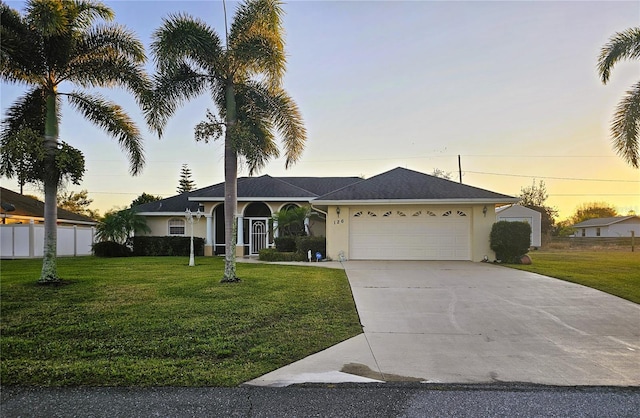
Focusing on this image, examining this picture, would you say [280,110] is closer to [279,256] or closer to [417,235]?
[279,256]

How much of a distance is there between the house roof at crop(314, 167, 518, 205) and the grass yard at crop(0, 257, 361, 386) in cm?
645

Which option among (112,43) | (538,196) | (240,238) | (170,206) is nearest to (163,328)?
(112,43)

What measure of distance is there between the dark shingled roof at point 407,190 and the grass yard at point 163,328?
6.60 m

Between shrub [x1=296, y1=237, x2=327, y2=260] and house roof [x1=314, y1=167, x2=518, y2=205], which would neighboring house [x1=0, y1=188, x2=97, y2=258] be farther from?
house roof [x1=314, y1=167, x2=518, y2=205]

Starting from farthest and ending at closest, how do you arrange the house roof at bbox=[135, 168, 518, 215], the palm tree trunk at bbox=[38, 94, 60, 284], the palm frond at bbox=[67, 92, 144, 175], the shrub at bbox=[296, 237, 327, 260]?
the shrub at bbox=[296, 237, 327, 260] < the house roof at bbox=[135, 168, 518, 215] < the palm frond at bbox=[67, 92, 144, 175] < the palm tree trunk at bbox=[38, 94, 60, 284]

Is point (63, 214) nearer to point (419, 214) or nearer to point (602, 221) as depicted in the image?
point (419, 214)

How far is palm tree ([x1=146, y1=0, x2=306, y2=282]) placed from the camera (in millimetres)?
9953

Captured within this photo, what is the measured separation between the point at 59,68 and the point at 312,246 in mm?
10900

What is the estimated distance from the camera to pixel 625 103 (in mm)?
11172

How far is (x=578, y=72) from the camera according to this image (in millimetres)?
13422

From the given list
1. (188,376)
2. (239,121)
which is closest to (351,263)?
(239,121)

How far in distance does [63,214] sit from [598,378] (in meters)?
28.7

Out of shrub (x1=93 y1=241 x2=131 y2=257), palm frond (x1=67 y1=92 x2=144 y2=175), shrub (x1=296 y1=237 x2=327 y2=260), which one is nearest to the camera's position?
palm frond (x1=67 y1=92 x2=144 y2=175)

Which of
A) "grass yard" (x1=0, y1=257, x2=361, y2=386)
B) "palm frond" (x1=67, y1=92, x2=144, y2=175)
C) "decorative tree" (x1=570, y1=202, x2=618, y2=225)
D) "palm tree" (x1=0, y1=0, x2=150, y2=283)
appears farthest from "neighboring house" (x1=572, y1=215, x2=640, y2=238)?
"palm tree" (x1=0, y1=0, x2=150, y2=283)
